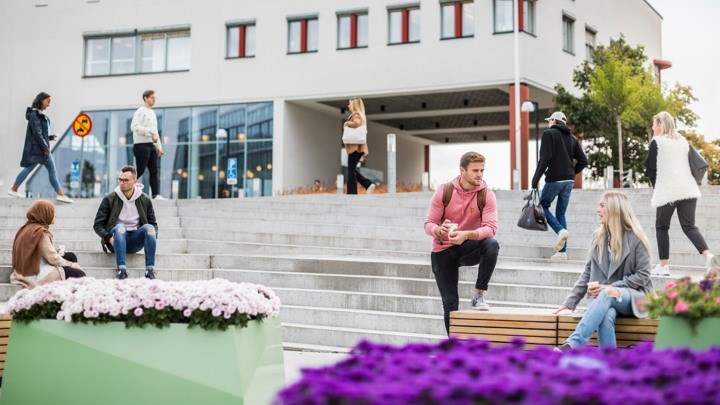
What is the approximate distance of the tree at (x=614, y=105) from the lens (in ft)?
92.0

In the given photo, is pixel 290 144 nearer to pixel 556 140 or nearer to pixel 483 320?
pixel 556 140

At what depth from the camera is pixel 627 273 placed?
265 inches

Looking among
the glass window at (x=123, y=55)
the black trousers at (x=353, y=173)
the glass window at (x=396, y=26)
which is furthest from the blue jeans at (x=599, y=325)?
the glass window at (x=123, y=55)

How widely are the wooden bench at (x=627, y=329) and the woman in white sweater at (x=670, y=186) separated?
3705 mm

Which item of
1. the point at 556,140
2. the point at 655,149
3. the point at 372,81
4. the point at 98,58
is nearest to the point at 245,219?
the point at 556,140

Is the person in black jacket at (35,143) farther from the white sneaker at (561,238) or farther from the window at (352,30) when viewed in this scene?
the window at (352,30)

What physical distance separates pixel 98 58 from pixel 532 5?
1769cm

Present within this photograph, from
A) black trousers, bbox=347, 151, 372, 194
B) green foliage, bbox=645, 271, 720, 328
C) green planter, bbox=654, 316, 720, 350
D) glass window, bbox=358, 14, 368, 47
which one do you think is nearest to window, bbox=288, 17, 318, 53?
glass window, bbox=358, 14, 368, 47

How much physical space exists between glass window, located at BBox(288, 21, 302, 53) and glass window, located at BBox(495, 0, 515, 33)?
7.64 metres

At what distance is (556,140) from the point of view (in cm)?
1162

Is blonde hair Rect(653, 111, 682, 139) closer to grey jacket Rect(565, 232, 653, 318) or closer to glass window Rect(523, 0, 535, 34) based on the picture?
grey jacket Rect(565, 232, 653, 318)

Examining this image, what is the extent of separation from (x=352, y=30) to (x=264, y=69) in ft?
12.4

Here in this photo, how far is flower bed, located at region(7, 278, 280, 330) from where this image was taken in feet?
17.4

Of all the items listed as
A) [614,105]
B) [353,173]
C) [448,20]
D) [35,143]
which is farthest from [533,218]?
[448,20]
